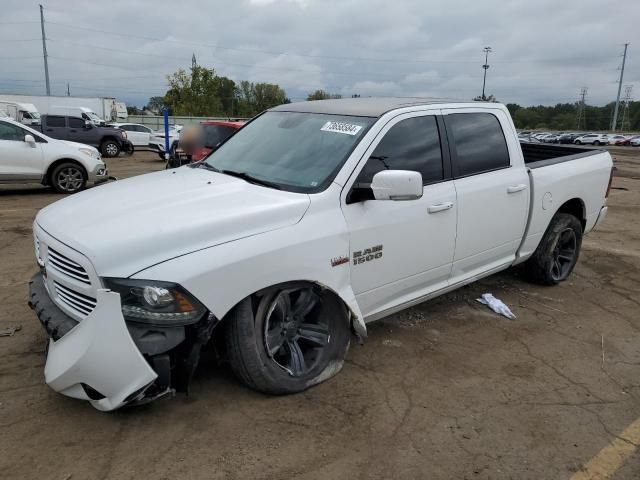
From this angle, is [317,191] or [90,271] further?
[317,191]

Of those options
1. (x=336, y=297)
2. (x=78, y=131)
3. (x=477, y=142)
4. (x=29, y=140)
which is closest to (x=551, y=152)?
(x=477, y=142)

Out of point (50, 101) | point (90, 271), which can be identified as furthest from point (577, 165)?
point (50, 101)

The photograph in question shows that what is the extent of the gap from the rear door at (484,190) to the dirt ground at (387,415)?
0.64 metres

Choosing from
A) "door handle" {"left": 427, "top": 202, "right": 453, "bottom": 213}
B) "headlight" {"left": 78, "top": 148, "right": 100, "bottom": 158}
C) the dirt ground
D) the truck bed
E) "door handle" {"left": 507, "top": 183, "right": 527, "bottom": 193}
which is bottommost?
the dirt ground

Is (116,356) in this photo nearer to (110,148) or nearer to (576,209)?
(576,209)

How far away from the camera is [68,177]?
1085cm

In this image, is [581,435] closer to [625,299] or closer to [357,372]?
[357,372]

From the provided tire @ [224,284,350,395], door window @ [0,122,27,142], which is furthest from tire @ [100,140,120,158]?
tire @ [224,284,350,395]

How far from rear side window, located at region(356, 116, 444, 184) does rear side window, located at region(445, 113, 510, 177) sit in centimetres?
24

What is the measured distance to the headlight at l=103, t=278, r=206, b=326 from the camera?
2.50m

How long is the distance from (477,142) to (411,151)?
851mm

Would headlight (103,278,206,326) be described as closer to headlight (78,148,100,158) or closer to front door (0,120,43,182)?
front door (0,120,43,182)

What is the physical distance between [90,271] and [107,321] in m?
0.28

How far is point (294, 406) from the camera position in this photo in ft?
10.1
